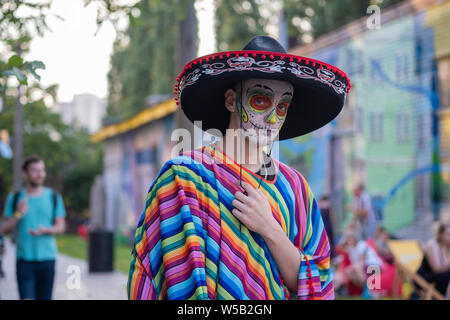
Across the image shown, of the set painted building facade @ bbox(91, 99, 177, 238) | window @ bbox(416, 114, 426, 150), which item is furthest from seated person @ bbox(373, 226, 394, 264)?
painted building facade @ bbox(91, 99, 177, 238)

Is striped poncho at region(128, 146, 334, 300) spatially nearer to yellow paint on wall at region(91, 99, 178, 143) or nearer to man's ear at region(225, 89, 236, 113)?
man's ear at region(225, 89, 236, 113)

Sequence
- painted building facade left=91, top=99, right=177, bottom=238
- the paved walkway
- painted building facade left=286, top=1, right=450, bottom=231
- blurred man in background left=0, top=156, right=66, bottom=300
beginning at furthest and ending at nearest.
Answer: painted building facade left=91, top=99, right=177, bottom=238 → painted building facade left=286, top=1, right=450, bottom=231 → the paved walkway → blurred man in background left=0, top=156, right=66, bottom=300

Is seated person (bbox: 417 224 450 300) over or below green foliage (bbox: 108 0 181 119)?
below

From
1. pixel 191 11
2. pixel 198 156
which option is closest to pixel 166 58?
pixel 191 11

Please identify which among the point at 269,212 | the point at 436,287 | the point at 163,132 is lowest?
the point at 436,287

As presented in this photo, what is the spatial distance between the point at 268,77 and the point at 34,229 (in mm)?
3958

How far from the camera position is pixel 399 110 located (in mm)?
12531

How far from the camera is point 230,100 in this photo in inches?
100.0

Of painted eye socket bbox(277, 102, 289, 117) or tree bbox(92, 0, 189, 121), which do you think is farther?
tree bbox(92, 0, 189, 121)

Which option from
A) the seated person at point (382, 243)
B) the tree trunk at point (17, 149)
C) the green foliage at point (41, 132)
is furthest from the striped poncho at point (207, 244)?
the tree trunk at point (17, 149)

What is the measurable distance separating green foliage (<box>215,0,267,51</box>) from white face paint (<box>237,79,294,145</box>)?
61.4ft

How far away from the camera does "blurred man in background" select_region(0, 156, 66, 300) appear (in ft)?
17.6

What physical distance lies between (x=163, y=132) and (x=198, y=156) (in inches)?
780

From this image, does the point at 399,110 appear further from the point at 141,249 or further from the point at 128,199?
the point at 128,199
